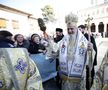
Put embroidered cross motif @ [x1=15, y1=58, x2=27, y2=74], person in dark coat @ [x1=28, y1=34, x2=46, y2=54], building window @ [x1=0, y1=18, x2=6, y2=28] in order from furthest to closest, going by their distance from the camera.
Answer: building window @ [x1=0, y1=18, x2=6, y2=28], person in dark coat @ [x1=28, y1=34, x2=46, y2=54], embroidered cross motif @ [x1=15, y1=58, x2=27, y2=74]

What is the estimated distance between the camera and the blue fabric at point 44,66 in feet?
14.9

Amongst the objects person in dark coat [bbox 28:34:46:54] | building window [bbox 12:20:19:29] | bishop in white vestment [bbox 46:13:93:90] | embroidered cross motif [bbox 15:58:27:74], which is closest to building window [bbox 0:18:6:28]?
building window [bbox 12:20:19:29]

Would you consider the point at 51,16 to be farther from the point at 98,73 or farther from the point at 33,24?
the point at 98,73

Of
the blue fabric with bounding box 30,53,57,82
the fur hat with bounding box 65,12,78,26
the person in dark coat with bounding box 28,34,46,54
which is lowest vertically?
the blue fabric with bounding box 30,53,57,82

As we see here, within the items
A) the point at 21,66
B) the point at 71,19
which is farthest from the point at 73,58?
the point at 21,66

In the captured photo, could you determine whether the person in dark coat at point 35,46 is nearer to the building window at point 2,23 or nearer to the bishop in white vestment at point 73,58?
the bishop in white vestment at point 73,58

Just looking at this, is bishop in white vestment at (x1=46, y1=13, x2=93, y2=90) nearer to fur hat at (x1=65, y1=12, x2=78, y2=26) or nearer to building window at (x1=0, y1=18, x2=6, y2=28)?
fur hat at (x1=65, y1=12, x2=78, y2=26)

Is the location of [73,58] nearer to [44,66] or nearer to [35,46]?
[44,66]

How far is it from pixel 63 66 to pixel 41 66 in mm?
1071

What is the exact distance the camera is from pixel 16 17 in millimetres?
19688

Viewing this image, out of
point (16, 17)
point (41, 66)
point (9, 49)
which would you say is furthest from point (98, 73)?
point (16, 17)

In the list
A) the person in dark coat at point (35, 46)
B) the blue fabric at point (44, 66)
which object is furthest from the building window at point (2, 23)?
the blue fabric at point (44, 66)

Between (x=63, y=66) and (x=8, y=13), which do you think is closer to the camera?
(x=63, y=66)

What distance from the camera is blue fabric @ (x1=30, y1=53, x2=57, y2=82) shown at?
14.9 feet
